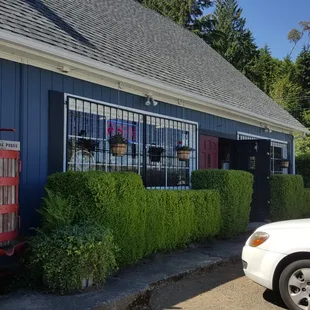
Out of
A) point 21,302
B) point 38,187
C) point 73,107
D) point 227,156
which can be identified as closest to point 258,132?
point 227,156

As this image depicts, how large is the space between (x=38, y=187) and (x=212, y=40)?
28.1 meters

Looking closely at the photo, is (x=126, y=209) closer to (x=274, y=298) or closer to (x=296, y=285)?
(x=274, y=298)

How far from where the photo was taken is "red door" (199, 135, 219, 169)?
431 inches

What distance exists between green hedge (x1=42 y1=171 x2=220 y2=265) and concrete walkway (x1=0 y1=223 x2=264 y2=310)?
24 centimetres

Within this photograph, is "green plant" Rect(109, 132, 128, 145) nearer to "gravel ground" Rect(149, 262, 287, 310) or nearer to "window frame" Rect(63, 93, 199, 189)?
"window frame" Rect(63, 93, 199, 189)

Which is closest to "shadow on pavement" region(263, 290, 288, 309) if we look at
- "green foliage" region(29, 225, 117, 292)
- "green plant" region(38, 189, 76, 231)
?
"green foliage" region(29, 225, 117, 292)

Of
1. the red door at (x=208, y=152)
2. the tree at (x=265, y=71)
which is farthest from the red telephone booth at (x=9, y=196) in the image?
the tree at (x=265, y=71)

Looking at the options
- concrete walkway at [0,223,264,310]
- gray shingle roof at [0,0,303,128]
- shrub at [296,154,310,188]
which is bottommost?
concrete walkway at [0,223,264,310]

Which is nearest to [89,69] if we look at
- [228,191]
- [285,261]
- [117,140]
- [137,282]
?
[117,140]

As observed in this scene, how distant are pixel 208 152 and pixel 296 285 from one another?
672 cm

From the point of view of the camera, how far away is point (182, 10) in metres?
29.8

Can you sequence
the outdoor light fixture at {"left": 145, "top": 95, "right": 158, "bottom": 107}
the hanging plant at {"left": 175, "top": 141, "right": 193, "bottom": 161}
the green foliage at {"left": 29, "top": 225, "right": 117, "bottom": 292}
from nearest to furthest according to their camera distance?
the green foliage at {"left": 29, "top": 225, "right": 117, "bottom": 292} < the outdoor light fixture at {"left": 145, "top": 95, "right": 158, "bottom": 107} < the hanging plant at {"left": 175, "top": 141, "right": 193, "bottom": 161}

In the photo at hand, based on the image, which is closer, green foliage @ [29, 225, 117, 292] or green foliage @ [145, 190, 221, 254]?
green foliage @ [29, 225, 117, 292]

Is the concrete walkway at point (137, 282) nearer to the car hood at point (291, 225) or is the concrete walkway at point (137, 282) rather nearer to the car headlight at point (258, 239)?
the car headlight at point (258, 239)
